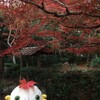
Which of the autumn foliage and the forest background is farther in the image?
the autumn foliage

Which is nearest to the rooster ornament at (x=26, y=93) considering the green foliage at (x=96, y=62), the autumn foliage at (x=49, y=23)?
the autumn foliage at (x=49, y=23)

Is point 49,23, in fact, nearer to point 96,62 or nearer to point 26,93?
point 26,93

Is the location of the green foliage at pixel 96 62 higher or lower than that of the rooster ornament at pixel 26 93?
lower

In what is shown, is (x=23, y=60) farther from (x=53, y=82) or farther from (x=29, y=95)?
(x=29, y=95)

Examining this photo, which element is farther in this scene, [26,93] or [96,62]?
[96,62]

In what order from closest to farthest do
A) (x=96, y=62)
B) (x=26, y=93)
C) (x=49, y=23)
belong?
(x=26, y=93) < (x=49, y=23) < (x=96, y=62)

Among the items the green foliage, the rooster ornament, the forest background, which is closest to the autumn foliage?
the forest background

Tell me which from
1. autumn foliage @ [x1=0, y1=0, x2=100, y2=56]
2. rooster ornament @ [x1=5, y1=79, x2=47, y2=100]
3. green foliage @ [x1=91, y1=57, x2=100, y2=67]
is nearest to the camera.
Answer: rooster ornament @ [x1=5, y1=79, x2=47, y2=100]

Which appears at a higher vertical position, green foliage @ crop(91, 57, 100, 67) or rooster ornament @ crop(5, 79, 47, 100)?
rooster ornament @ crop(5, 79, 47, 100)

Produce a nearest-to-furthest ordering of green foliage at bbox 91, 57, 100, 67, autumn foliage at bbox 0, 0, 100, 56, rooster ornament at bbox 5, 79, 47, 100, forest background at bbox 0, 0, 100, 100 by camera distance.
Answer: rooster ornament at bbox 5, 79, 47, 100, forest background at bbox 0, 0, 100, 100, autumn foliage at bbox 0, 0, 100, 56, green foliage at bbox 91, 57, 100, 67

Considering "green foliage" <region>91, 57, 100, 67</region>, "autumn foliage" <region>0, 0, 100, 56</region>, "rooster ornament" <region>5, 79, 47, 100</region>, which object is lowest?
"green foliage" <region>91, 57, 100, 67</region>

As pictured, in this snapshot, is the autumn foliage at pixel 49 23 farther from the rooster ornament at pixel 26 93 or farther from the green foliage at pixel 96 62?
the green foliage at pixel 96 62

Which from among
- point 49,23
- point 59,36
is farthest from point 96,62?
point 49,23

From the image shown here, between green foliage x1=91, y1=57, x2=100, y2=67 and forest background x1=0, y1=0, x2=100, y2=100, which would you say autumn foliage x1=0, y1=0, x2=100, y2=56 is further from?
green foliage x1=91, y1=57, x2=100, y2=67
